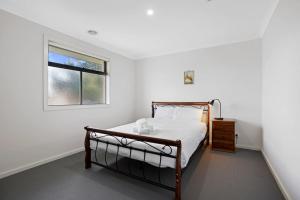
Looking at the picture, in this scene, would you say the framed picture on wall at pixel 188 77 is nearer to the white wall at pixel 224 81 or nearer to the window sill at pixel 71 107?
the white wall at pixel 224 81

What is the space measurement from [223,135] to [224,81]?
132cm

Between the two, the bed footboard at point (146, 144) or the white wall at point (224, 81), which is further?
the white wall at point (224, 81)

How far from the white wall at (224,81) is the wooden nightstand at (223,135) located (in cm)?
43

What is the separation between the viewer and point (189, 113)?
3672 millimetres

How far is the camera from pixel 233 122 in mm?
3240

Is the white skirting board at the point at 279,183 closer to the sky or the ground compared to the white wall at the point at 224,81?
closer to the ground

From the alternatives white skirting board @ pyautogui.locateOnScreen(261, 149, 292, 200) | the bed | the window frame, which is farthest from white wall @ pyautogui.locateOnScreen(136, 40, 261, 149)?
the bed

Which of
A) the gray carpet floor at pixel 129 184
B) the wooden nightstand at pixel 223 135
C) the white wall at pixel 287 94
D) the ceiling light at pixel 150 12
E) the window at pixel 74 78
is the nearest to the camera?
the white wall at pixel 287 94

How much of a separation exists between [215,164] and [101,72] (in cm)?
339

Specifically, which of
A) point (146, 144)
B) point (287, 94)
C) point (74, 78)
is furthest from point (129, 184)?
point (74, 78)

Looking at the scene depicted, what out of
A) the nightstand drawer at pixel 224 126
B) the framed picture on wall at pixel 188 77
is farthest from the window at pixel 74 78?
the nightstand drawer at pixel 224 126

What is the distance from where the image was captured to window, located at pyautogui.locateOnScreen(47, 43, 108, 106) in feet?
9.77

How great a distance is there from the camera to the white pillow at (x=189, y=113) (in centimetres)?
359

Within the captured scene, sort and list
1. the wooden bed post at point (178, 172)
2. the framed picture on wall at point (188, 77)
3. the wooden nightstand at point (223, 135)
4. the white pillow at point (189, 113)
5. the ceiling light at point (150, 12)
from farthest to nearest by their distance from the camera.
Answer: the framed picture on wall at point (188, 77), the white pillow at point (189, 113), the wooden nightstand at point (223, 135), the ceiling light at point (150, 12), the wooden bed post at point (178, 172)
